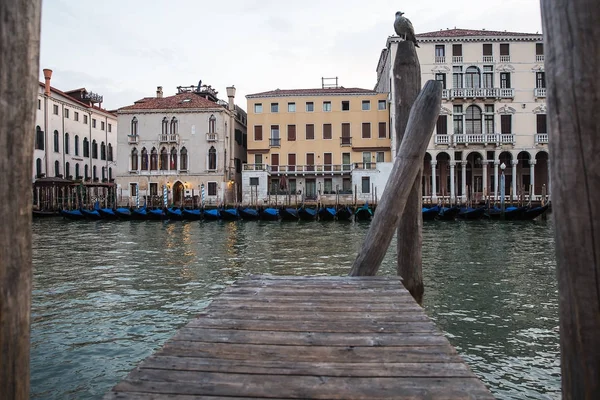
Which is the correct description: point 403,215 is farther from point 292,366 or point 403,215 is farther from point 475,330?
point 292,366

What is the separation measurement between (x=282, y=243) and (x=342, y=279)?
11339 millimetres

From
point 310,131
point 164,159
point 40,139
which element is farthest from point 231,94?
point 40,139

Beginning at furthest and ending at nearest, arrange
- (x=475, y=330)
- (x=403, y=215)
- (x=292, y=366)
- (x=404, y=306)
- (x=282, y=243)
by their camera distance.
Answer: (x=282, y=243)
(x=475, y=330)
(x=403, y=215)
(x=404, y=306)
(x=292, y=366)

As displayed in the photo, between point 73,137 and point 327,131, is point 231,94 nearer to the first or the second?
point 327,131

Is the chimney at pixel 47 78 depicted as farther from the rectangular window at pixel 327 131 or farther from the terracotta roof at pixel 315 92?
the rectangular window at pixel 327 131

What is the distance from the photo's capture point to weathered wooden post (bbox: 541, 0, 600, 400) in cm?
125

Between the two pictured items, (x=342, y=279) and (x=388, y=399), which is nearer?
(x=388, y=399)

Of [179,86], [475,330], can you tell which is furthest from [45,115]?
[475,330]

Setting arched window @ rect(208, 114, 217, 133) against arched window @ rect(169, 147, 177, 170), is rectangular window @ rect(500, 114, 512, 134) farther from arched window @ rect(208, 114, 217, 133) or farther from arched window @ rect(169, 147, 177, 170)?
arched window @ rect(169, 147, 177, 170)

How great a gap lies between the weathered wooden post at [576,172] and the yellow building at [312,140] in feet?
103

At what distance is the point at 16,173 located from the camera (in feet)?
4.86

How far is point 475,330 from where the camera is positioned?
5.50m

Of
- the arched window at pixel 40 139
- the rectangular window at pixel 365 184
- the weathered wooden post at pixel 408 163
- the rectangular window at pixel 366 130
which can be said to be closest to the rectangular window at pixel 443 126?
the rectangular window at pixel 366 130

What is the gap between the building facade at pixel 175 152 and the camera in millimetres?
33906
